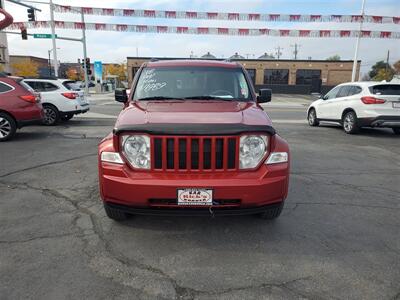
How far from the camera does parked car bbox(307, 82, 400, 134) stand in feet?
34.3

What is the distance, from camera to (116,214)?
387cm

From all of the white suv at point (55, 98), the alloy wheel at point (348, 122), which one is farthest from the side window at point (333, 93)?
the white suv at point (55, 98)

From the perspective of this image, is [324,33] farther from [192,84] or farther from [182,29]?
[192,84]

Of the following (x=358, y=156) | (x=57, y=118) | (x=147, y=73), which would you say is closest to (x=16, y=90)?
(x=57, y=118)

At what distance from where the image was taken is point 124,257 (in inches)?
130

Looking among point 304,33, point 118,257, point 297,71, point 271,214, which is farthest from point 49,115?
point 297,71

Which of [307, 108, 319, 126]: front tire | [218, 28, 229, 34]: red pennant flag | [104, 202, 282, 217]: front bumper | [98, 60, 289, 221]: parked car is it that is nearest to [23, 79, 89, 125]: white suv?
[307, 108, 319, 126]: front tire

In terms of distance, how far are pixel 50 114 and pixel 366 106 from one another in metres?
10.5

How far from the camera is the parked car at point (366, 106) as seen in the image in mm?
10461

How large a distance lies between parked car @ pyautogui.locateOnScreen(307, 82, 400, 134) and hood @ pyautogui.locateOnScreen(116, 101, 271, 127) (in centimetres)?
772

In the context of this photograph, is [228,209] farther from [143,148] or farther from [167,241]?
[143,148]

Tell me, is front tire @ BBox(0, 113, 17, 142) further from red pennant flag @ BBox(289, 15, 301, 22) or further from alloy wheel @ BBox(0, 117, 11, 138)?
red pennant flag @ BBox(289, 15, 301, 22)

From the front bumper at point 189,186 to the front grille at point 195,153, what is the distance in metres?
0.08

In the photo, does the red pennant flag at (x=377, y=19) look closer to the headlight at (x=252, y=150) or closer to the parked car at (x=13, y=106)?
the parked car at (x=13, y=106)
